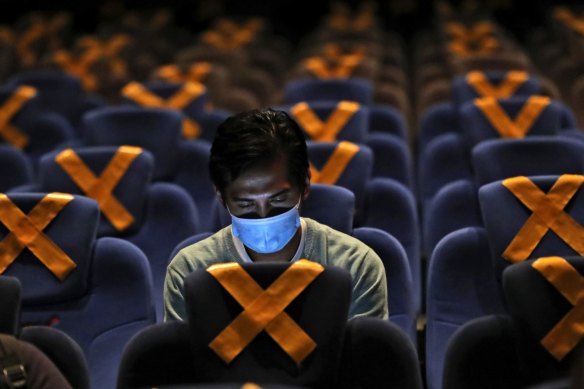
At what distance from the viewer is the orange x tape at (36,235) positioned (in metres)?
2.34

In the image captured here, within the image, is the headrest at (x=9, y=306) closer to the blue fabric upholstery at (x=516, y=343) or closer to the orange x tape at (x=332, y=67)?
the blue fabric upholstery at (x=516, y=343)

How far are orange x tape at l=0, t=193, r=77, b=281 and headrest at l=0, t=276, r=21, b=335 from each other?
0.41 m

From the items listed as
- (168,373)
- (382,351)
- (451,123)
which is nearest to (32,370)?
(168,373)

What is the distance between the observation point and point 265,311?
180 cm

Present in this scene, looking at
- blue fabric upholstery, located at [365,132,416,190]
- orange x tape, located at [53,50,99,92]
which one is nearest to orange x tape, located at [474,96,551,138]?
blue fabric upholstery, located at [365,132,416,190]

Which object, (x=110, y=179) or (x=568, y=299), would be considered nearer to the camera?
(x=568, y=299)

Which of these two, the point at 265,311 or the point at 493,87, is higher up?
the point at 265,311

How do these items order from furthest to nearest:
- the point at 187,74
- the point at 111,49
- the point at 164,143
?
the point at 111,49 < the point at 187,74 < the point at 164,143

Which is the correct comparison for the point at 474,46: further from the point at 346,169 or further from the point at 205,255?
the point at 205,255

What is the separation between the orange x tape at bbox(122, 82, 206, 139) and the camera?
417 centimetres

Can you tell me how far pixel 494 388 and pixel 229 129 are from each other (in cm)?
74

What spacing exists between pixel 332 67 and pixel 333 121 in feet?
6.22

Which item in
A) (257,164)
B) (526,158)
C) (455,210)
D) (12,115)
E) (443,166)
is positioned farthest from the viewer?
(12,115)

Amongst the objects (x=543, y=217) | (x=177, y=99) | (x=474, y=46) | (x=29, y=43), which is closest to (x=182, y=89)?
(x=177, y=99)
